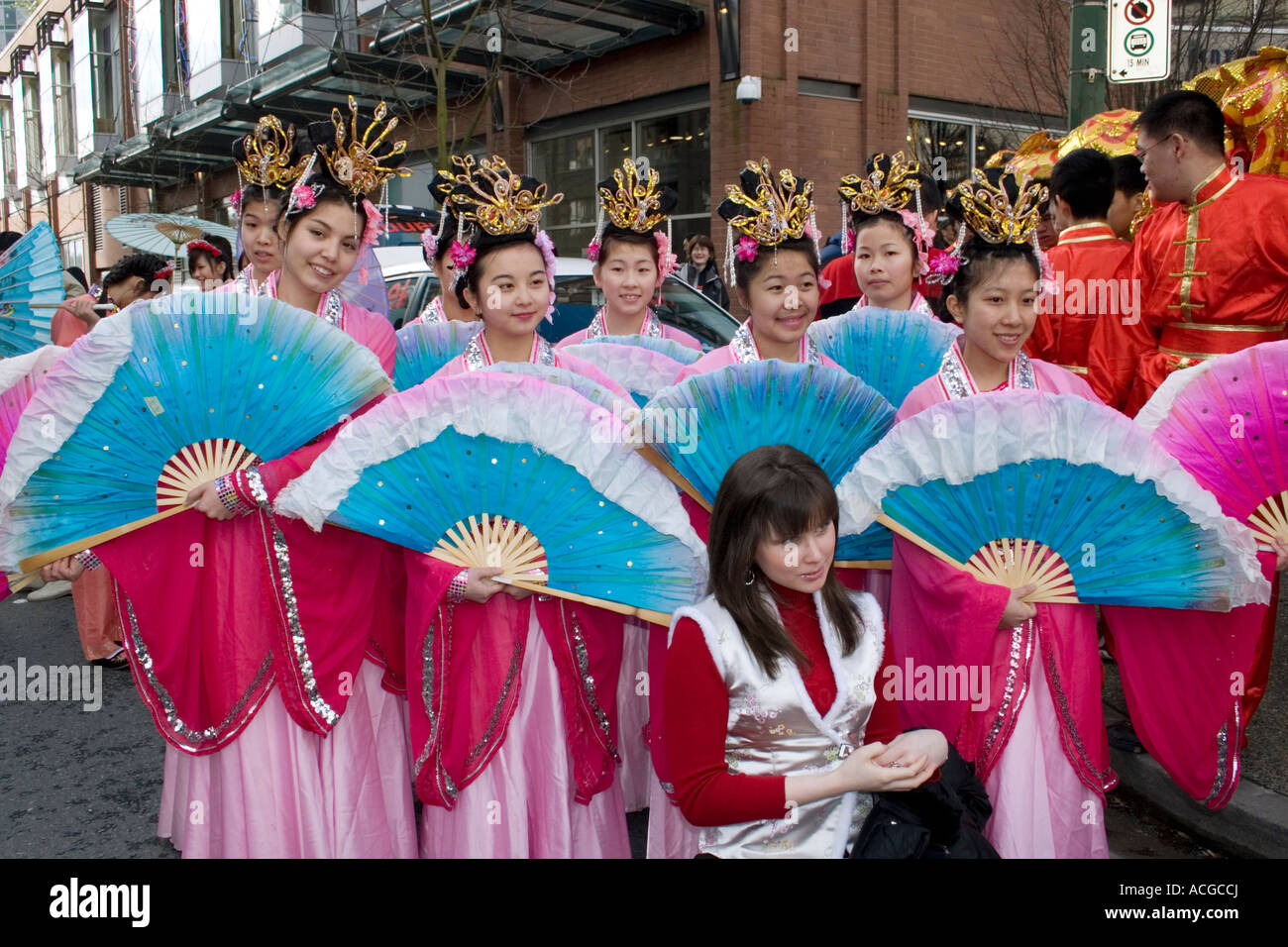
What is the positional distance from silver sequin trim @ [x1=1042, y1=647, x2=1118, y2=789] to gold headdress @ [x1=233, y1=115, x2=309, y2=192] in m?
2.48

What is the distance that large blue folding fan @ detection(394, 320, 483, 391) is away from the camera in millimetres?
3506

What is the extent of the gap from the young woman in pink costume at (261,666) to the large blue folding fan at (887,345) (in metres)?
1.69

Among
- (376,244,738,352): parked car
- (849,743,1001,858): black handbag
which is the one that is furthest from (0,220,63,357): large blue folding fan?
(849,743,1001,858): black handbag

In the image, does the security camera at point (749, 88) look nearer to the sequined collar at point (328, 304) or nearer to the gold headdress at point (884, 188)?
the gold headdress at point (884, 188)

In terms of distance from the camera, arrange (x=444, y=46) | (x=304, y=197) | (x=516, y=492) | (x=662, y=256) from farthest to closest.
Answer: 1. (x=444, y=46)
2. (x=662, y=256)
3. (x=304, y=197)
4. (x=516, y=492)

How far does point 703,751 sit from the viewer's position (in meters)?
1.94

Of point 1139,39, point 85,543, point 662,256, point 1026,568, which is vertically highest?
point 1139,39

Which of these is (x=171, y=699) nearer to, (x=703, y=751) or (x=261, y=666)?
(x=261, y=666)

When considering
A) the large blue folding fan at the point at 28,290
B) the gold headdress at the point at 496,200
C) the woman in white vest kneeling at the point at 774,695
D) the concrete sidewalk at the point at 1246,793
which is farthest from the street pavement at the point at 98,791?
the gold headdress at the point at 496,200

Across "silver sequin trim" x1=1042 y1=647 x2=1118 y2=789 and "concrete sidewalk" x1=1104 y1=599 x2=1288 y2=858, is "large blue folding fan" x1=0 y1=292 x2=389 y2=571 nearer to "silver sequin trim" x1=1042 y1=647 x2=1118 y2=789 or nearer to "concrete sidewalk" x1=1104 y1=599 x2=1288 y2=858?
"silver sequin trim" x1=1042 y1=647 x2=1118 y2=789

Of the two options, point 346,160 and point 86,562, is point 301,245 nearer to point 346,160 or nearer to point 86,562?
point 346,160

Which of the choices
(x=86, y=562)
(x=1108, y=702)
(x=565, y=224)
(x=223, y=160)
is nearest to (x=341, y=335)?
(x=86, y=562)

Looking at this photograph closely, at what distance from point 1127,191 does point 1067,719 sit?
10.1ft

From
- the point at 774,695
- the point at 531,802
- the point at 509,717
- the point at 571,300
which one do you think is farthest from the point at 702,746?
the point at 571,300
